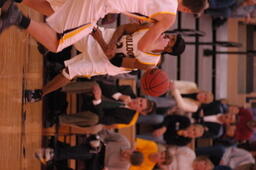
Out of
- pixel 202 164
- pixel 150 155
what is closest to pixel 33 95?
pixel 150 155

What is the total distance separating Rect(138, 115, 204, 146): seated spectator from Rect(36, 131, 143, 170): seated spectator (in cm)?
81

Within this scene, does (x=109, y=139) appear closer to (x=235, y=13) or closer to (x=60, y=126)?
(x=60, y=126)

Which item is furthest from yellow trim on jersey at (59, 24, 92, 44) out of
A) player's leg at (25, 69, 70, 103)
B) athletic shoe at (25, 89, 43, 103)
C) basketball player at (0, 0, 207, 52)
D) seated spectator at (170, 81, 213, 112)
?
seated spectator at (170, 81, 213, 112)

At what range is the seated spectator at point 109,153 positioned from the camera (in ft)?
16.0

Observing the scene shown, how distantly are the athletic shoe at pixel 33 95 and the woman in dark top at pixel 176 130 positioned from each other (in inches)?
96.6

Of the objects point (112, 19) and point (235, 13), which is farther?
point (235, 13)

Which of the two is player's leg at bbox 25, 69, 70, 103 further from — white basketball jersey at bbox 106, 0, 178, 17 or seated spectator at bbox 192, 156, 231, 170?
seated spectator at bbox 192, 156, 231, 170

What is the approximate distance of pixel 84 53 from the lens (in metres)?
4.31

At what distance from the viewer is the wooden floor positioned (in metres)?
3.64

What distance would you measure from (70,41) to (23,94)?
44.3 inches

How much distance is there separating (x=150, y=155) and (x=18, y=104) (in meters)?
2.46

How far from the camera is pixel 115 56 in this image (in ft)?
13.7

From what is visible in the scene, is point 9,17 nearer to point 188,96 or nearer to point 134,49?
point 134,49

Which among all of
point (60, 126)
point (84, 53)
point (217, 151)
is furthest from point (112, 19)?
point (217, 151)
